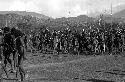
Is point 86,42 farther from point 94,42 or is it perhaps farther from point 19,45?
point 19,45

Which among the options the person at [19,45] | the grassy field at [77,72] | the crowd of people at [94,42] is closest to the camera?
the person at [19,45]

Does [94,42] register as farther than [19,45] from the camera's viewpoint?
Yes

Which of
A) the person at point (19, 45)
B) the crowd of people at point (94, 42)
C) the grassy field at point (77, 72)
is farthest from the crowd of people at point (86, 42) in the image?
the person at point (19, 45)

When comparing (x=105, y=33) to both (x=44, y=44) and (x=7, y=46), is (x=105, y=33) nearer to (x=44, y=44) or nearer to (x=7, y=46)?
(x=44, y=44)

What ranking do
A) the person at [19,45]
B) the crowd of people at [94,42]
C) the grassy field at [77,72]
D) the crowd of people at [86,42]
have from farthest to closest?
the crowd of people at [86,42], the crowd of people at [94,42], the grassy field at [77,72], the person at [19,45]

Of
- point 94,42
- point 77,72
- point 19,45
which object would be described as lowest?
point 77,72

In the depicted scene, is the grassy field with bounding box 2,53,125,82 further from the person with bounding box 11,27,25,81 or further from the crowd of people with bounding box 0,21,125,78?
the crowd of people with bounding box 0,21,125,78

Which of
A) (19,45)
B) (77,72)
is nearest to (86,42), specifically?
(77,72)

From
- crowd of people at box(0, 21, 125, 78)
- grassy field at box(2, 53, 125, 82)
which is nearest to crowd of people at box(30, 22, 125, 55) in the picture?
crowd of people at box(0, 21, 125, 78)

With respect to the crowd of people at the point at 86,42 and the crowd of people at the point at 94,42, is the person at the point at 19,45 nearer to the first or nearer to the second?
the crowd of people at the point at 86,42

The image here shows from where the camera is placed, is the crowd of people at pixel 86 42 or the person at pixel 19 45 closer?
the person at pixel 19 45

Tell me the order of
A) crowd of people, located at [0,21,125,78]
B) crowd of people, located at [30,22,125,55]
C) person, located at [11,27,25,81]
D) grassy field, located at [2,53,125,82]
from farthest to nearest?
1. crowd of people, located at [0,21,125,78]
2. crowd of people, located at [30,22,125,55]
3. grassy field, located at [2,53,125,82]
4. person, located at [11,27,25,81]

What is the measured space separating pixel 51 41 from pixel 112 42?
539 inches

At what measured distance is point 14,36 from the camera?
49.6 ft
